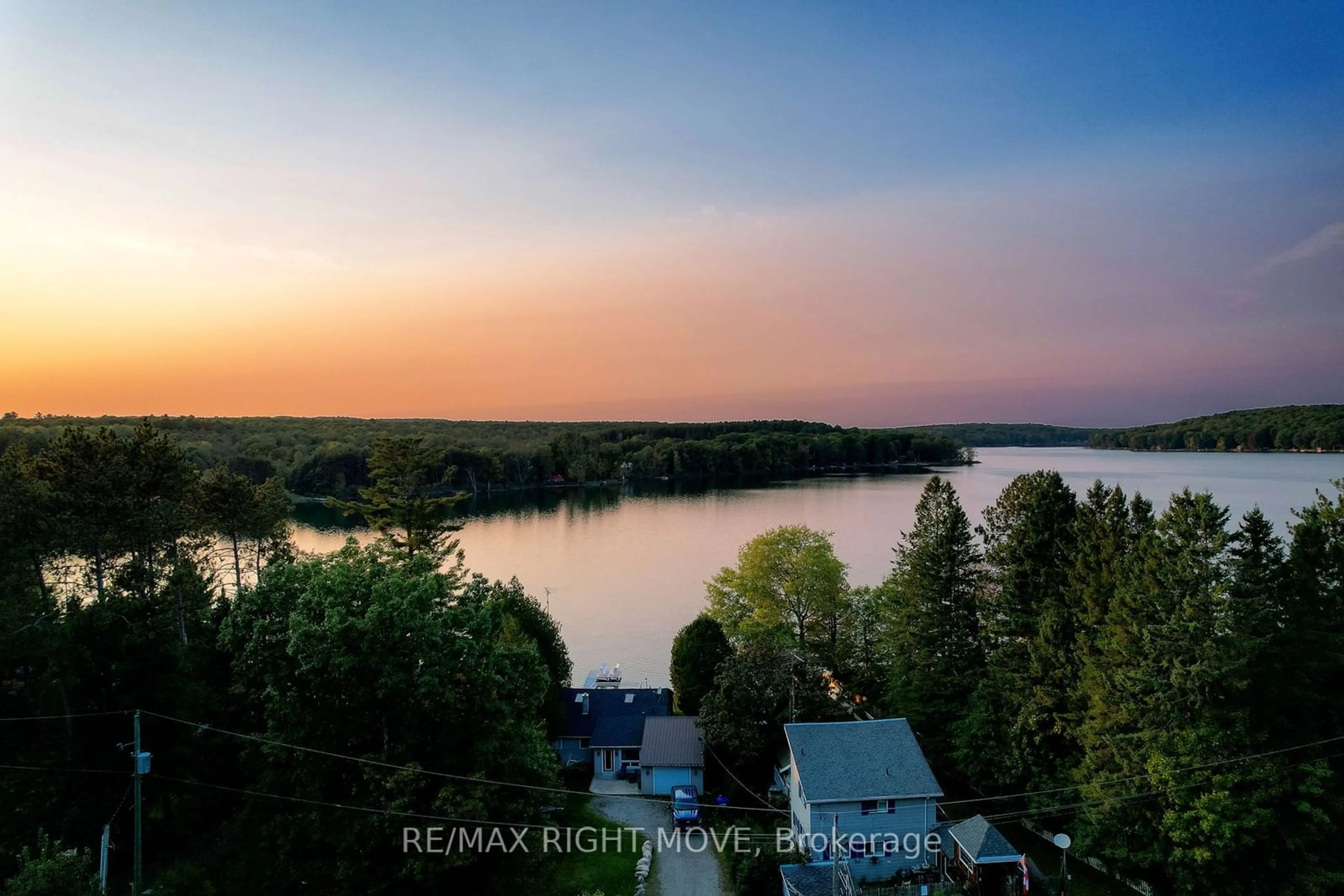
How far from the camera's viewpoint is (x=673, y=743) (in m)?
21.8

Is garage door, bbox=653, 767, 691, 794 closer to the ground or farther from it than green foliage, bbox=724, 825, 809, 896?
closer to the ground

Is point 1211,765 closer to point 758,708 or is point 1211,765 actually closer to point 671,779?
point 758,708

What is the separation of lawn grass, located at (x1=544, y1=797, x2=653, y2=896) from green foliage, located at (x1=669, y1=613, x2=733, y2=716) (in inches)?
268

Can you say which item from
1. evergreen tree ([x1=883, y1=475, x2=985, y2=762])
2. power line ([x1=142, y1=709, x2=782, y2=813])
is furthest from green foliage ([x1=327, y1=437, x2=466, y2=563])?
evergreen tree ([x1=883, y1=475, x2=985, y2=762])

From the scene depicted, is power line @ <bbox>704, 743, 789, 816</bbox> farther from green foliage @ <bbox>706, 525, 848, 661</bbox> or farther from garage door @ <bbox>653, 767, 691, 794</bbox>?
green foliage @ <bbox>706, 525, 848, 661</bbox>

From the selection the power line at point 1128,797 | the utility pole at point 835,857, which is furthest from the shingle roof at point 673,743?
the power line at point 1128,797

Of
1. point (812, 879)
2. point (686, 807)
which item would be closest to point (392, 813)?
point (812, 879)

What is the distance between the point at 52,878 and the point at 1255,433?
118m

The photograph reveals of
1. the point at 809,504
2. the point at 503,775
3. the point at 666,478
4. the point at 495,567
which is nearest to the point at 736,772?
the point at 503,775

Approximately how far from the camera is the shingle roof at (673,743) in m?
21.2

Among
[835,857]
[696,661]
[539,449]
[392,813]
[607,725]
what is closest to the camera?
[392,813]

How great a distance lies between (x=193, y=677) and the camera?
54.4 ft

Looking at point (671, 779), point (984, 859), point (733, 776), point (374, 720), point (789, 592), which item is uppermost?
point (374, 720)

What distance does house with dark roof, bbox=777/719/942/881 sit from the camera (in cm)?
1661
